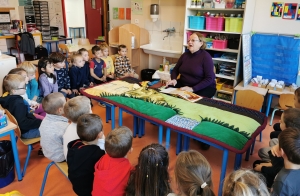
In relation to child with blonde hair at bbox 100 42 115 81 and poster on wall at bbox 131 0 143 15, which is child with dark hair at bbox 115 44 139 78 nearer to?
child with blonde hair at bbox 100 42 115 81

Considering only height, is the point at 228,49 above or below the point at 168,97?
above

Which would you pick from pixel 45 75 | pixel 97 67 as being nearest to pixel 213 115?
pixel 45 75

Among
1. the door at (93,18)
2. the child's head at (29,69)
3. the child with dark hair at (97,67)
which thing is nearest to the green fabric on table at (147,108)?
the child's head at (29,69)

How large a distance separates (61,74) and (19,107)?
55.4 inches

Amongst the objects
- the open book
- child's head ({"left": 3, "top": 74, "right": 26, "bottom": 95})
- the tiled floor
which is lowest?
the tiled floor

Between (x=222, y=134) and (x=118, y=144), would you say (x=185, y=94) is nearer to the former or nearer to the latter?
(x=222, y=134)

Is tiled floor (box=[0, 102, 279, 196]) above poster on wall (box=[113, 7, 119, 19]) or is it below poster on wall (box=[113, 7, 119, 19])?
below

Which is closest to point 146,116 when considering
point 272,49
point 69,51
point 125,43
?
point 272,49

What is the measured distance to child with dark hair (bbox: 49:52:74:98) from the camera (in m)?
3.48

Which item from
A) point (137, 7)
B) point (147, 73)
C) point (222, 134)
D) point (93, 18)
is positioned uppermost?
point (137, 7)

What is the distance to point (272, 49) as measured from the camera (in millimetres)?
3738

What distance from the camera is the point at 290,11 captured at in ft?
11.6

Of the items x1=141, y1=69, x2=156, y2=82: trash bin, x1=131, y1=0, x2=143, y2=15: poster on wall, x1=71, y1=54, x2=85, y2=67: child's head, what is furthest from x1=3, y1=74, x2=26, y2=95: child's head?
x1=131, y1=0, x2=143, y2=15: poster on wall

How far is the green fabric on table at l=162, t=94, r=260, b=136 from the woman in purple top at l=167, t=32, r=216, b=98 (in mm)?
533
